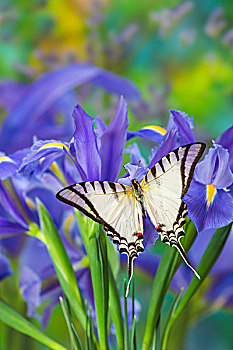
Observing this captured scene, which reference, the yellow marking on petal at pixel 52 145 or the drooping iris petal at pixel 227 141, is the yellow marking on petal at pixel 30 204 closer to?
the yellow marking on petal at pixel 52 145

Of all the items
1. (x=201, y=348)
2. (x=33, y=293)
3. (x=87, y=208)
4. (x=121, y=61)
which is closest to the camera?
(x=87, y=208)

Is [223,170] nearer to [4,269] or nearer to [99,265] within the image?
[99,265]

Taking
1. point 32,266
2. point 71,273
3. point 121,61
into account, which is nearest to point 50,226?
point 71,273

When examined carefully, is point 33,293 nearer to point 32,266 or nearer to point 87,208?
point 32,266

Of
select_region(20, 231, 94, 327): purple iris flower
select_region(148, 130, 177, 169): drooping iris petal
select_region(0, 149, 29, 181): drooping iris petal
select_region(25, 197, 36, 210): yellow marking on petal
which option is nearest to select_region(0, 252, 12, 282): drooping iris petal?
select_region(20, 231, 94, 327): purple iris flower

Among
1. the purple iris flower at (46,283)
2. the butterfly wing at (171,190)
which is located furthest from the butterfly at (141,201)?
the purple iris flower at (46,283)

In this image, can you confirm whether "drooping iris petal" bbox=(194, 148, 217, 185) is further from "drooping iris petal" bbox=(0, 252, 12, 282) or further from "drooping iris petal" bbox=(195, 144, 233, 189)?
"drooping iris petal" bbox=(0, 252, 12, 282)
